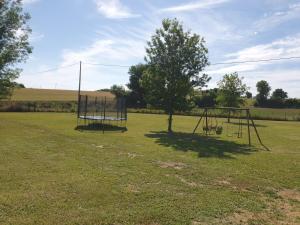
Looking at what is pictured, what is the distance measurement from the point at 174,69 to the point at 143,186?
17398mm

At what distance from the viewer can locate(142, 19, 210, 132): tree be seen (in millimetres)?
25203

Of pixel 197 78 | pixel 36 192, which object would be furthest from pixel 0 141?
pixel 197 78

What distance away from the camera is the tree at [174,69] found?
82.7ft

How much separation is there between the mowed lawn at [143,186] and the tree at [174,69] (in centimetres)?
1037

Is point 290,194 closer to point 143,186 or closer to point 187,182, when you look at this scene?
point 187,182

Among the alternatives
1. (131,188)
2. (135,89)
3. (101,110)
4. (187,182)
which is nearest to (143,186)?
(131,188)

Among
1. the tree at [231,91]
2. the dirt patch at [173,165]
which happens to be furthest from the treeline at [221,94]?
the dirt patch at [173,165]

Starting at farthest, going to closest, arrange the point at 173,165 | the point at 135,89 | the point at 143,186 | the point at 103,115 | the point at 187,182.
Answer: the point at 135,89, the point at 103,115, the point at 173,165, the point at 187,182, the point at 143,186

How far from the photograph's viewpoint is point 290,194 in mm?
8688

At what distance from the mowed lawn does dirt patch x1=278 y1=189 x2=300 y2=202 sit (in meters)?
0.03

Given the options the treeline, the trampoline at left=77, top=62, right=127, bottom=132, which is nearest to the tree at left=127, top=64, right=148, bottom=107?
the treeline

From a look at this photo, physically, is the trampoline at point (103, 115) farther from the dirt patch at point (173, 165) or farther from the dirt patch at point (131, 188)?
the dirt patch at point (131, 188)

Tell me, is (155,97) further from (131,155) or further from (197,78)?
(131,155)

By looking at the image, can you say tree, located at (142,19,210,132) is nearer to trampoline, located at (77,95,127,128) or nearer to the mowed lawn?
trampoline, located at (77,95,127,128)
